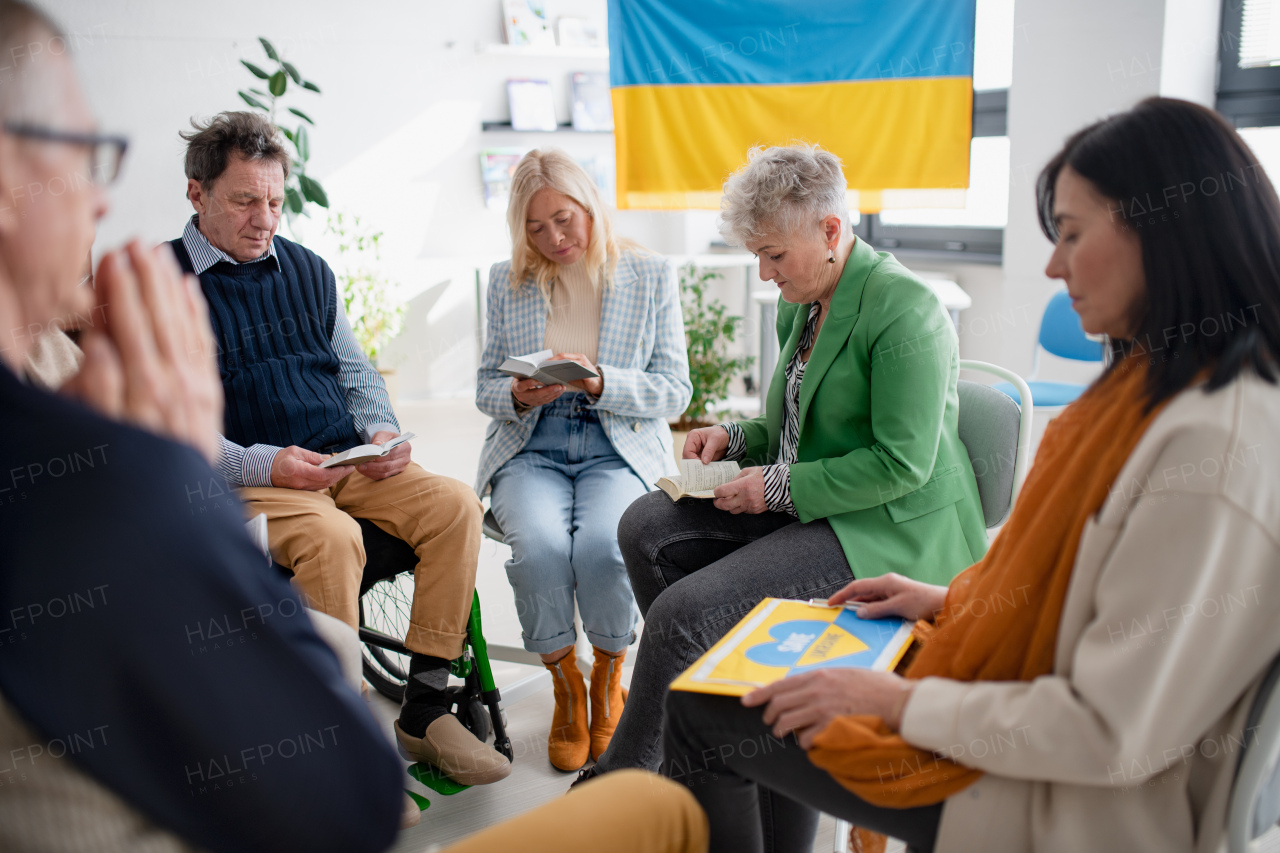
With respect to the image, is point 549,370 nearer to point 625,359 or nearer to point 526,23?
point 625,359

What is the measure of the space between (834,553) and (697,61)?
2261 millimetres

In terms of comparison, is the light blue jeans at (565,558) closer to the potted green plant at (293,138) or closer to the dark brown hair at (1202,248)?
the dark brown hair at (1202,248)

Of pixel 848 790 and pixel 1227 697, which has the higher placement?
pixel 1227 697

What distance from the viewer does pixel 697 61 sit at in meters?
3.27

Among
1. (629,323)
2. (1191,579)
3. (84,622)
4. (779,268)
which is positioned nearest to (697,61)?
(629,323)

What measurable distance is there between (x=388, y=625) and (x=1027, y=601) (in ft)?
6.74

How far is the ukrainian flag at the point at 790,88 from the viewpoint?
3080mm

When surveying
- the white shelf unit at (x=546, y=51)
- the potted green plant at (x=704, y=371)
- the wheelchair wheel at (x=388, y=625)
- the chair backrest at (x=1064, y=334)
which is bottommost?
the wheelchair wheel at (x=388, y=625)

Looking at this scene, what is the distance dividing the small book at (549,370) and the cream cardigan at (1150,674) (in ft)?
4.12

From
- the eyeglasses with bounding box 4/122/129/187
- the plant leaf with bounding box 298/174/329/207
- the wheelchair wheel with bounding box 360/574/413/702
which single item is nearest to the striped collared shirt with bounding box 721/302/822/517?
the wheelchair wheel with bounding box 360/574/413/702

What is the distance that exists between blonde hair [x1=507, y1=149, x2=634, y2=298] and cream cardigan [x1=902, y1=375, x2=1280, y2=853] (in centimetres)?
162

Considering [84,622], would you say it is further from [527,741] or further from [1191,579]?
[527,741]

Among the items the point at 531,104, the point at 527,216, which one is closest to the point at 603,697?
the point at 527,216

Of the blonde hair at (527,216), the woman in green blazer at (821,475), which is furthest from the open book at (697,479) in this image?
the blonde hair at (527,216)
